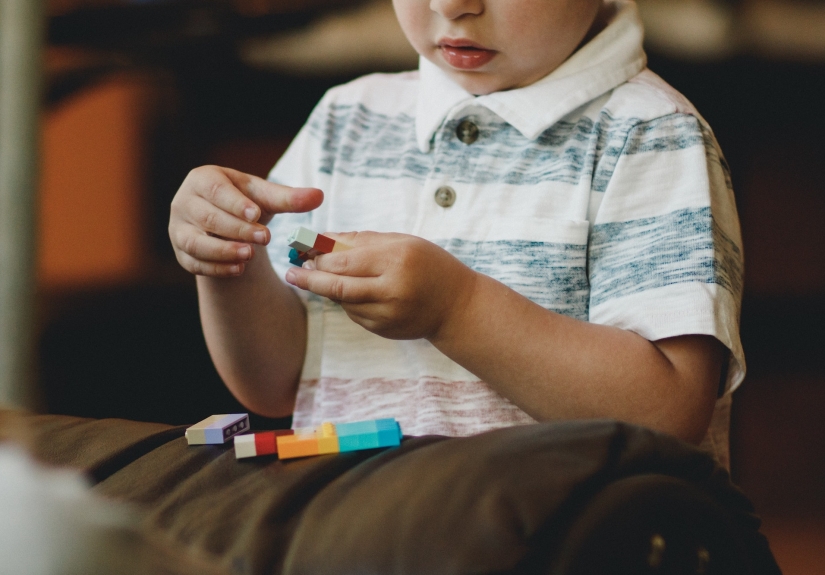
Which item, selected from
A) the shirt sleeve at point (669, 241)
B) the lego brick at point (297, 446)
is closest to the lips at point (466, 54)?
the shirt sleeve at point (669, 241)

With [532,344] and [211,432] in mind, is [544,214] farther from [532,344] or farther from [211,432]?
[211,432]

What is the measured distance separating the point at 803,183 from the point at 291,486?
846 millimetres

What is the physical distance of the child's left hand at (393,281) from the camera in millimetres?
471

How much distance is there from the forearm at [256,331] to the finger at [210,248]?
60 mm

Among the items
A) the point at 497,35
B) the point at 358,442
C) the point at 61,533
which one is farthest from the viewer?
the point at 497,35

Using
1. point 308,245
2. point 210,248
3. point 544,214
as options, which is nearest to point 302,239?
point 308,245

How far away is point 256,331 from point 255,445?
266 millimetres

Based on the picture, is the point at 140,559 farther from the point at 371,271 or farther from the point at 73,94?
the point at 73,94

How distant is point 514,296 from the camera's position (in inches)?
19.8

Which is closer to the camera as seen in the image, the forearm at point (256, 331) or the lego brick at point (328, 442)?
the lego brick at point (328, 442)

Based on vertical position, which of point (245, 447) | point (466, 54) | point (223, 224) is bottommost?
point (245, 447)

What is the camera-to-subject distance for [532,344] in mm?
496

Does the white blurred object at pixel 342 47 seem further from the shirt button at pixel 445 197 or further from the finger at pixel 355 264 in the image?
the finger at pixel 355 264

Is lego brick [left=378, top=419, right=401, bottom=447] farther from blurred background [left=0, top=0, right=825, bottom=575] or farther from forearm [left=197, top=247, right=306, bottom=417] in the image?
blurred background [left=0, top=0, right=825, bottom=575]
